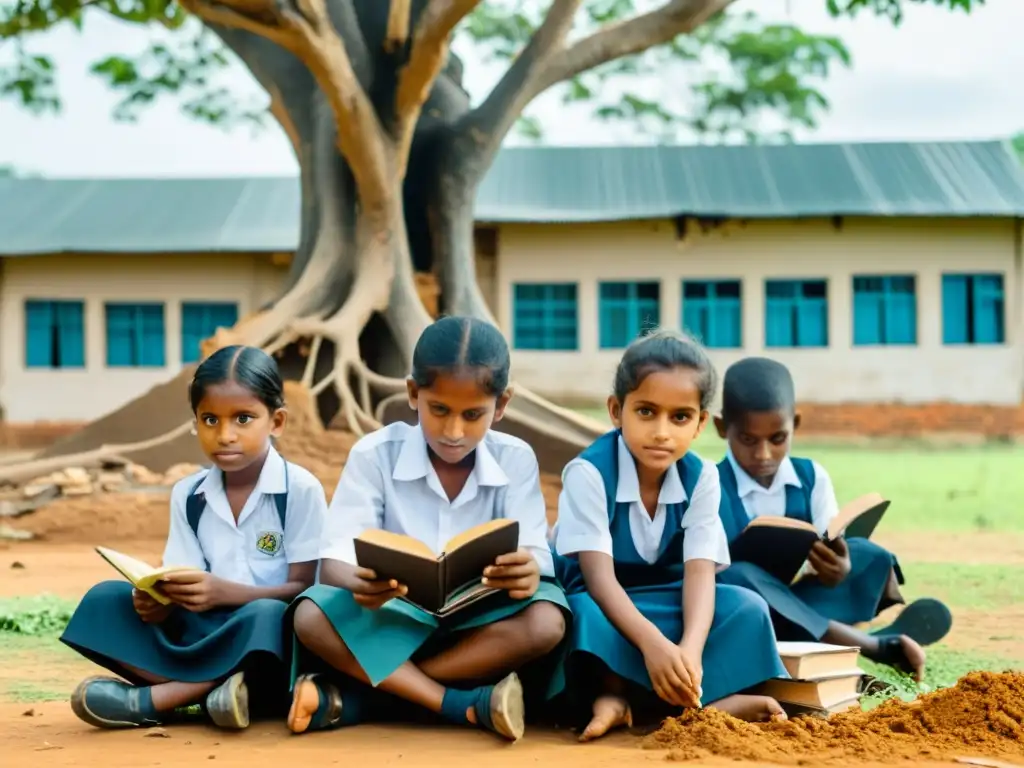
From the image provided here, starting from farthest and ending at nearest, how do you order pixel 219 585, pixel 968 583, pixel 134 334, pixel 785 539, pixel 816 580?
pixel 134 334 → pixel 968 583 → pixel 816 580 → pixel 785 539 → pixel 219 585

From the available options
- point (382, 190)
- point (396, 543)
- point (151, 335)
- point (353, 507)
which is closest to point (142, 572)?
point (353, 507)

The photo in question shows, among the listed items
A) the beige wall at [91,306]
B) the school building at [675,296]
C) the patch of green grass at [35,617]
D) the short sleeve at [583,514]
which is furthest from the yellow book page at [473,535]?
the beige wall at [91,306]

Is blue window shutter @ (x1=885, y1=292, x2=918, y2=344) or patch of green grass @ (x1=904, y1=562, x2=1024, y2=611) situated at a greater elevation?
blue window shutter @ (x1=885, y1=292, x2=918, y2=344)

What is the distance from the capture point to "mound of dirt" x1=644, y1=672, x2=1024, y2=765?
3.09 metres

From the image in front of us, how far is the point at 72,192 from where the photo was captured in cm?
2078

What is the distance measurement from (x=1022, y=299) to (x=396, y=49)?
12.2 meters

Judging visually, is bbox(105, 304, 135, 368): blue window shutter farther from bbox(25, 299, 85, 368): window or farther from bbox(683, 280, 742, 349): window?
bbox(683, 280, 742, 349): window

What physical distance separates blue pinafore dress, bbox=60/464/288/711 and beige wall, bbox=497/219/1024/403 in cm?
1553

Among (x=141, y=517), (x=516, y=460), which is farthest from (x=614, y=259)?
(x=516, y=460)

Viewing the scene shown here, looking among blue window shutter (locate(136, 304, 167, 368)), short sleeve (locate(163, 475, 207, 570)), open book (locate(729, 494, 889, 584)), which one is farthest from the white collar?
blue window shutter (locate(136, 304, 167, 368))

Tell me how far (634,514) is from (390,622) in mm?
769

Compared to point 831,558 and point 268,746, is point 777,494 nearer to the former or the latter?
point 831,558

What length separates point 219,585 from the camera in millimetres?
3543

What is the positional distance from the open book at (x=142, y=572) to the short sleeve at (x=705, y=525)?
135cm
